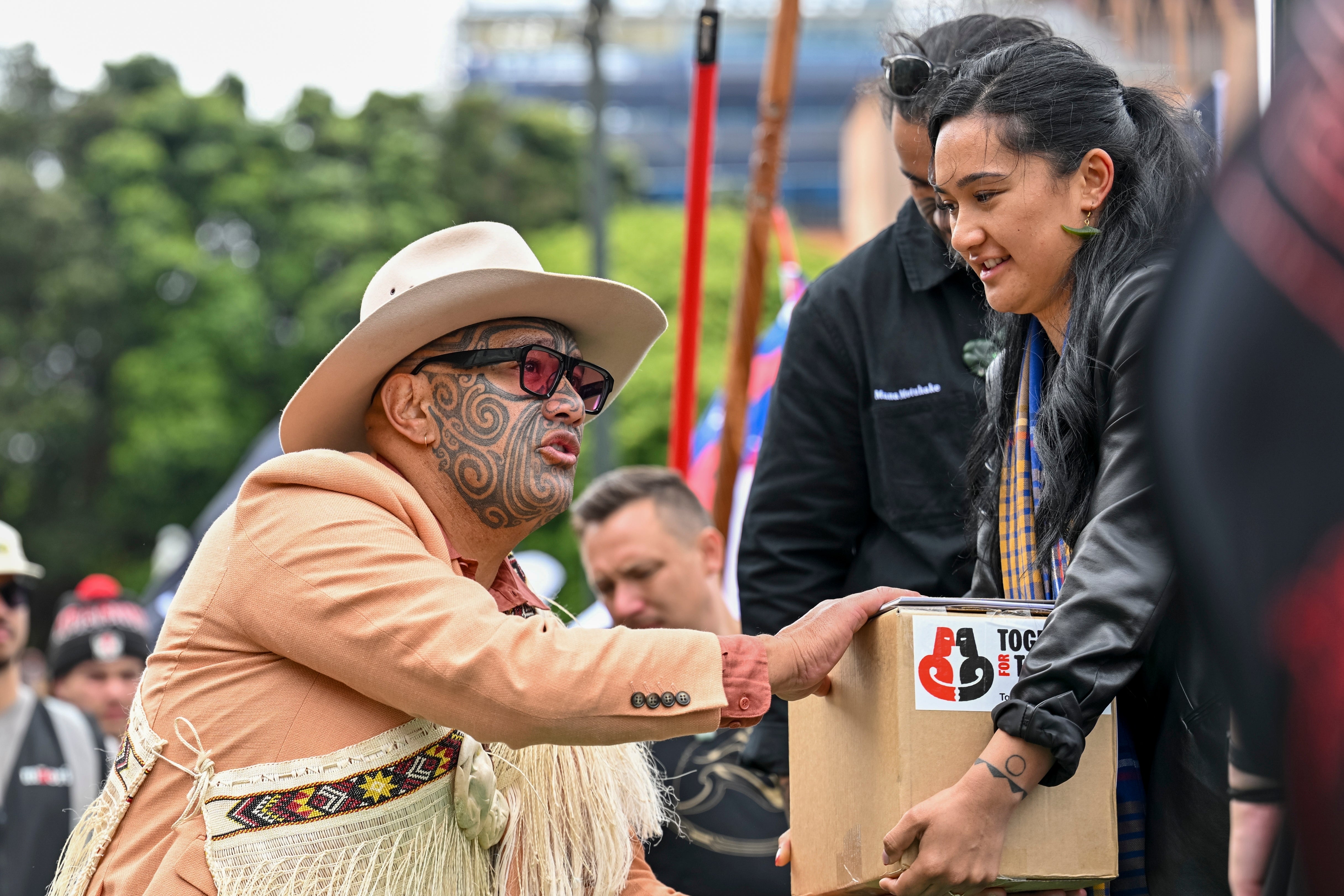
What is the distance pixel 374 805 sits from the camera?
95.3 inches

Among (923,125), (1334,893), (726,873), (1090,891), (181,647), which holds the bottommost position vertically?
(726,873)

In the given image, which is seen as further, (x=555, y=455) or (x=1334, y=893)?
(x=555, y=455)

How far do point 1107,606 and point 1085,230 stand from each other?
0.68 metres

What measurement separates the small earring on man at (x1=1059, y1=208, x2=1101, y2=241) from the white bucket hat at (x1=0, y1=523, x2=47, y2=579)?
4.87 meters

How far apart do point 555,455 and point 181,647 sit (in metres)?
0.74

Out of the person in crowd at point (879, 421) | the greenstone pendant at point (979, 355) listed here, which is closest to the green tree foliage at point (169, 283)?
the person in crowd at point (879, 421)

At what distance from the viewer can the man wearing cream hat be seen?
2.27 meters

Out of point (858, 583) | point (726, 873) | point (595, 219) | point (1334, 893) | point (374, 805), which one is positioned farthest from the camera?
point (595, 219)

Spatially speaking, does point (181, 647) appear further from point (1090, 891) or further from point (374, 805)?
point (1090, 891)

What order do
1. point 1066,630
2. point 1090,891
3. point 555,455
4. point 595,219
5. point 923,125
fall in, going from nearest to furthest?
1. point 1066,630
2. point 1090,891
3. point 555,455
4. point 923,125
5. point 595,219

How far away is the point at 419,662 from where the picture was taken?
7.31 ft

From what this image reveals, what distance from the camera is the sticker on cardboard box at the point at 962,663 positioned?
2.13 m

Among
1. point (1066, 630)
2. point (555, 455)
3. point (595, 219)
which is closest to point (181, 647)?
point (555, 455)

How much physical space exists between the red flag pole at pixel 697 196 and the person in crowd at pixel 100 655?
3060mm
